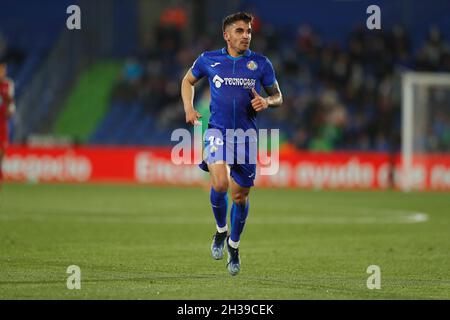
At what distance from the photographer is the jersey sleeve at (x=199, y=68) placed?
10180mm

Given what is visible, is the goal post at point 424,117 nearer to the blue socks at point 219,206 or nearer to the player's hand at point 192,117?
the blue socks at point 219,206

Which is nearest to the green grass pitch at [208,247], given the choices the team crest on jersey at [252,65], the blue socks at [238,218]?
the blue socks at [238,218]

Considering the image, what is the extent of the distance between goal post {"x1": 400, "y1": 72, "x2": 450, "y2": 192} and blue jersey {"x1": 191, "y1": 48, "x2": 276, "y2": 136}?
15.7m

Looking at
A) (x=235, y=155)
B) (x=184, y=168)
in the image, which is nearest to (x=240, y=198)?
(x=235, y=155)

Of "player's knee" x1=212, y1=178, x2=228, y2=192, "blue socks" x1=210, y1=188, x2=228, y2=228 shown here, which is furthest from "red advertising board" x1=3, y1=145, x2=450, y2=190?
"player's knee" x1=212, y1=178, x2=228, y2=192

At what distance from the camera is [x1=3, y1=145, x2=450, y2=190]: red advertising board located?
85.3ft

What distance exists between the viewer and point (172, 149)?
1065 inches

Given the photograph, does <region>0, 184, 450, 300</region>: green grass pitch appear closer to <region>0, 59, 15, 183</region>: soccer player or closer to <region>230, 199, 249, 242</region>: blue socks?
<region>230, 199, 249, 242</region>: blue socks

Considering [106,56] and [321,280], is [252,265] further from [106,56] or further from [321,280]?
[106,56]

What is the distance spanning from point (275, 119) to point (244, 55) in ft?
62.0

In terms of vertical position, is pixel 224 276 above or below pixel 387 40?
below

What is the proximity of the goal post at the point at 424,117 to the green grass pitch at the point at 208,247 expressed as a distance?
3.31 meters

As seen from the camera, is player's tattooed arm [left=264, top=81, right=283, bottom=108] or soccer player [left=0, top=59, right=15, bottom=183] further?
soccer player [left=0, top=59, right=15, bottom=183]
